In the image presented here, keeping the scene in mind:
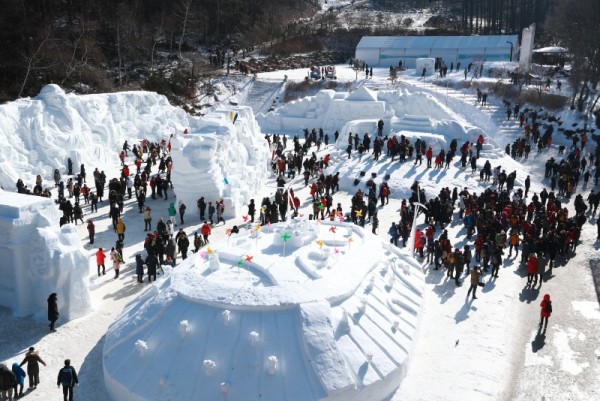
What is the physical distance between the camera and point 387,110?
3691 centimetres

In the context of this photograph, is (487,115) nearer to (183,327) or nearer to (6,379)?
(183,327)

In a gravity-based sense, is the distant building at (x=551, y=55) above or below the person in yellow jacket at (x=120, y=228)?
above

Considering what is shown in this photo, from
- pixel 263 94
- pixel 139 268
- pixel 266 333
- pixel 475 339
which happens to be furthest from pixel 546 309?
pixel 263 94

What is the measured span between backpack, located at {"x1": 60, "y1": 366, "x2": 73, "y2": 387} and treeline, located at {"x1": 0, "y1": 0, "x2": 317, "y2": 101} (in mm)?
24063

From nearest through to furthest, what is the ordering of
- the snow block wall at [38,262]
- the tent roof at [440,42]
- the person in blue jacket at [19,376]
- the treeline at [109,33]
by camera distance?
the person in blue jacket at [19,376] → the snow block wall at [38,262] → the treeline at [109,33] → the tent roof at [440,42]

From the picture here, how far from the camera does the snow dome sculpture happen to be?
31.9ft

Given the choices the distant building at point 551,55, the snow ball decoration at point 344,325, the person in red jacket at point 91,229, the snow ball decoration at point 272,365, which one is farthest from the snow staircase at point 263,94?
the snow ball decoration at point 272,365

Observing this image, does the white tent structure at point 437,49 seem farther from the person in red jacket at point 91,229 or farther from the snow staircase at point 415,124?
the person in red jacket at point 91,229

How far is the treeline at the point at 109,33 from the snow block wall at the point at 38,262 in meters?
19.4

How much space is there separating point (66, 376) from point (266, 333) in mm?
3402

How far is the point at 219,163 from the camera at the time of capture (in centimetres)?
2192

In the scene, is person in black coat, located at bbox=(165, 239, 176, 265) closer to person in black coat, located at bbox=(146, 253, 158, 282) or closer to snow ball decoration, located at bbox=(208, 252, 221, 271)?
person in black coat, located at bbox=(146, 253, 158, 282)

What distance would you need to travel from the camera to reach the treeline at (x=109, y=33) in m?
34.8

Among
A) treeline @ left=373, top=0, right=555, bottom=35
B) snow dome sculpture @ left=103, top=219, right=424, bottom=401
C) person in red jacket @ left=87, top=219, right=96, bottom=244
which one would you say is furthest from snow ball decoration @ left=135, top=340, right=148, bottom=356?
treeline @ left=373, top=0, right=555, bottom=35
